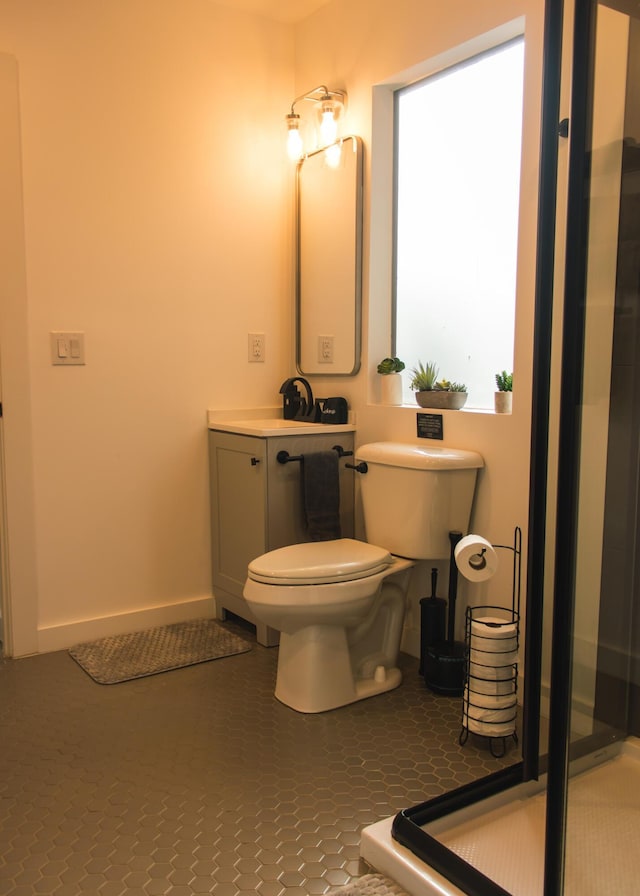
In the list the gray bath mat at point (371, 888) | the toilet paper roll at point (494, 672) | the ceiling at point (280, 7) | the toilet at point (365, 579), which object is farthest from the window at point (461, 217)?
the gray bath mat at point (371, 888)

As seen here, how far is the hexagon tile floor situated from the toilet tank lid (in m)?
0.72

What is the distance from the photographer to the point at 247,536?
2.74m

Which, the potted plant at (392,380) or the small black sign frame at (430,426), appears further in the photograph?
the potted plant at (392,380)

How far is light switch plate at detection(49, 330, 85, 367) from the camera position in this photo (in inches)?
103

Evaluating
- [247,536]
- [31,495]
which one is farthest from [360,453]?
[31,495]

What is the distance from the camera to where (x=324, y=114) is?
2820 millimetres

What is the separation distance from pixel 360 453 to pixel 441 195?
97 cm

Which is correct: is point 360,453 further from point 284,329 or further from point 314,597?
point 284,329

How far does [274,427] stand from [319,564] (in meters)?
0.68

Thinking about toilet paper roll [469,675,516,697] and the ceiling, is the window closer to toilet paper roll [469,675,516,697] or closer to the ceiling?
the ceiling

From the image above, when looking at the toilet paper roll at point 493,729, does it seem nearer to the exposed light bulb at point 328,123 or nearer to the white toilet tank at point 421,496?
the white toilet tank at point 421,496

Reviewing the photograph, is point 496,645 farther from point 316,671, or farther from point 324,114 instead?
point 324,114

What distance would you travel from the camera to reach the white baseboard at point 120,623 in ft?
8.73

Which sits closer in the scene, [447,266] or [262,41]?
[447,266]
